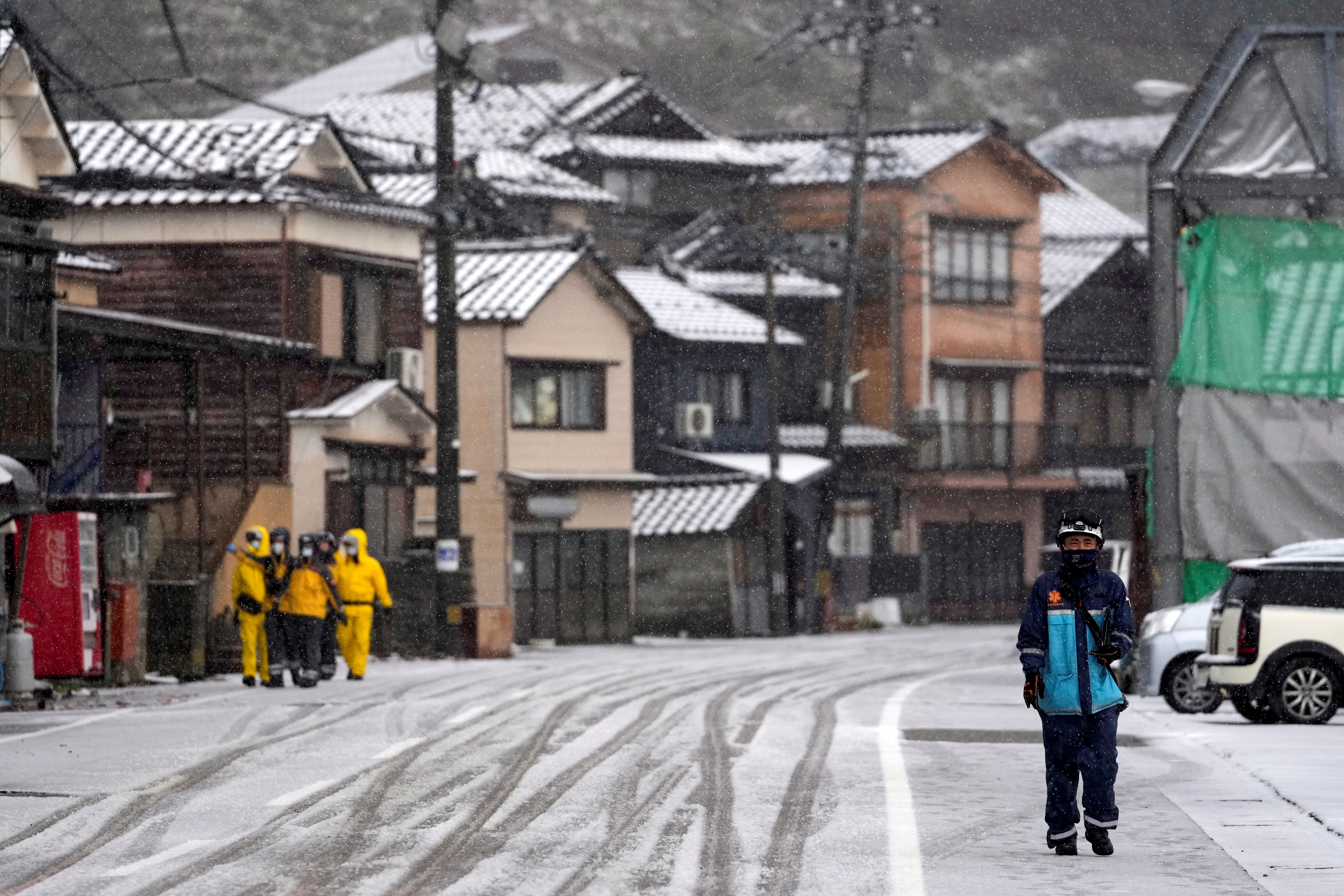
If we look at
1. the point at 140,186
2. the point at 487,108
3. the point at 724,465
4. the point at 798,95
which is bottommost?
the point at 724,465

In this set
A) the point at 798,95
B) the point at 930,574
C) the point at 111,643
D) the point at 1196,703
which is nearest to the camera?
the point at 1196,703

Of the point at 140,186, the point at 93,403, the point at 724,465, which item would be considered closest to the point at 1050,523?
the point at 724,465

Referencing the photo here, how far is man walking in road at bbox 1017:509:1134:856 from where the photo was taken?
11.4m

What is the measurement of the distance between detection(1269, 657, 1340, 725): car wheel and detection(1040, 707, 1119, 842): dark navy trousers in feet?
31.7

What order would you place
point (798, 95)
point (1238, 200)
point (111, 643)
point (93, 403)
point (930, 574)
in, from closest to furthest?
point (111, 643)
point (1238, 200)
point (93, 403)
point (930, 574)
point (798, 95)

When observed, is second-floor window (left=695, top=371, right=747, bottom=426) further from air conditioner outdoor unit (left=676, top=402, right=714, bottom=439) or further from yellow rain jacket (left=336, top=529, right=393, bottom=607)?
yellow rain jacket (left=336, top=529, right=393, bottom=607)

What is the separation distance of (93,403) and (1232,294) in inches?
634

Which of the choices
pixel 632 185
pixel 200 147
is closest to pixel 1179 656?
pixel 200 147

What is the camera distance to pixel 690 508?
171 feet

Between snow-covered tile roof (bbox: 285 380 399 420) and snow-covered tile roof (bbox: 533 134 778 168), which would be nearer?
snow-covered tile roof (bbox: 285 380 399 420)

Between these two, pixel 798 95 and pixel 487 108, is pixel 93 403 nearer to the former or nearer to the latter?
pixel 487 108

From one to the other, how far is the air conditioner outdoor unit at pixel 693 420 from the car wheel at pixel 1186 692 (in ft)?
104

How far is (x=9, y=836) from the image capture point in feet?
38.7

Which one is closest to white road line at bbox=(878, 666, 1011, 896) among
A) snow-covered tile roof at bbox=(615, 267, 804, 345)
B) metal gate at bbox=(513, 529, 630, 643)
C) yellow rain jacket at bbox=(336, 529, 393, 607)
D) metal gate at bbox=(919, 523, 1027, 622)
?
yellow rain jacket at bbox=(336, 529, 393, 607)
